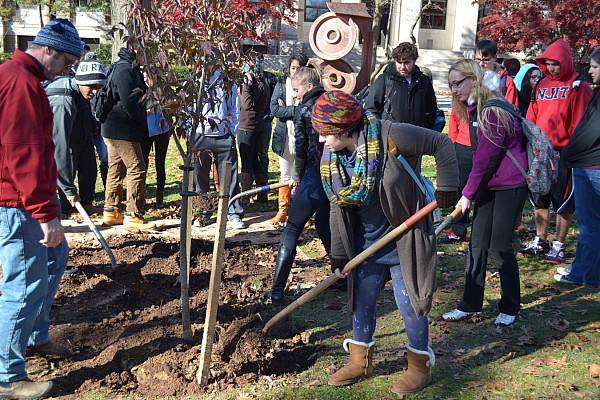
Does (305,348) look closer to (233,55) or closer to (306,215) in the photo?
(306,215)

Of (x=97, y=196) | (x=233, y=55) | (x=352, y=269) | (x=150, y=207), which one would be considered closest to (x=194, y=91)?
(x=233, y=55)

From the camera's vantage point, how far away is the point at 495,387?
392cm

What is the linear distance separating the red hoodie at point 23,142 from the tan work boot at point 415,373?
2.36 metres

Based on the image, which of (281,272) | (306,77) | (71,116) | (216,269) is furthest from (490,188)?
(71,116)

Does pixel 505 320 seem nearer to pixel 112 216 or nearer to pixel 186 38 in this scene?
pixel 186 38

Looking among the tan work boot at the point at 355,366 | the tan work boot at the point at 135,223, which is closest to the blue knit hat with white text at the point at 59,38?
the tan work boot at the point at 355,366

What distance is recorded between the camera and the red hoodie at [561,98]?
239 inches

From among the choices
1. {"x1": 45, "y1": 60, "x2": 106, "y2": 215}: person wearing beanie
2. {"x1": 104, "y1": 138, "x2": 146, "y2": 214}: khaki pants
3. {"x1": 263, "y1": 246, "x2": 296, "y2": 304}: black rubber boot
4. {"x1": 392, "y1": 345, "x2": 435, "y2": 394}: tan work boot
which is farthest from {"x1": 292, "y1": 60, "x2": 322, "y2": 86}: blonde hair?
{"x1": 392, "y1": 345, "x2": 435, "y2": 394}: tan work boot

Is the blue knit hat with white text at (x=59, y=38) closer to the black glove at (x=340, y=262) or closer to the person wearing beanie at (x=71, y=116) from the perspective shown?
the black glove at (x=340, y=262)

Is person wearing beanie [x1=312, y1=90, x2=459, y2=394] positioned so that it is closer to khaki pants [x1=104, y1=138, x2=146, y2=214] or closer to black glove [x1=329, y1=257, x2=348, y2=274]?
black glove [x1=329, y1=257, x2=348, y2=274]

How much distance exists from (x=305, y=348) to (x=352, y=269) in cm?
105

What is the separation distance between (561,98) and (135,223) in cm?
523

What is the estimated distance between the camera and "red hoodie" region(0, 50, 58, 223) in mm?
3227

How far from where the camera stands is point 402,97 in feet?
22.0
